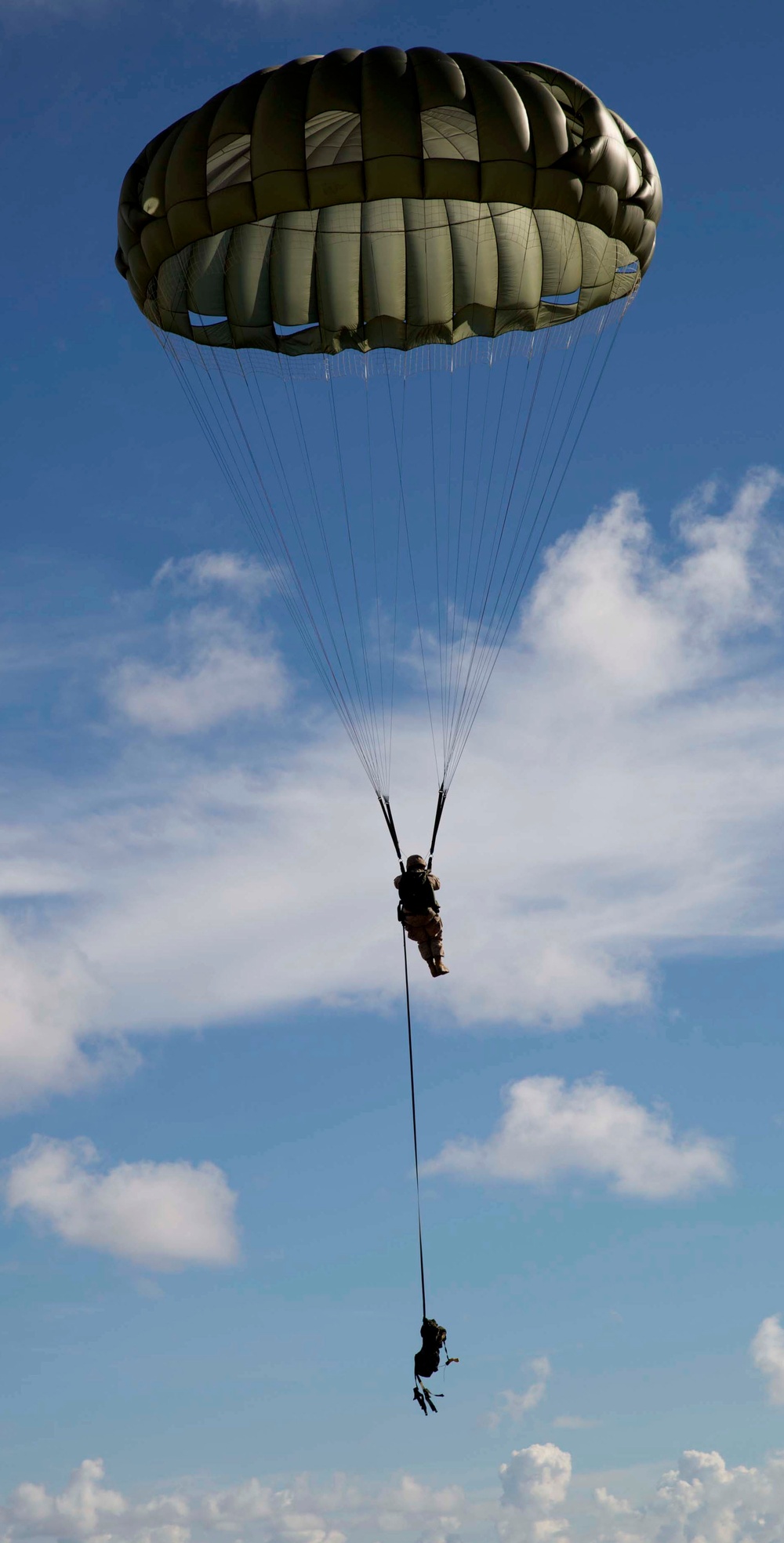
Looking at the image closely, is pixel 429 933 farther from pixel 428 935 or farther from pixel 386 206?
pixel 386 206

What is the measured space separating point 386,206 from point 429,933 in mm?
10449

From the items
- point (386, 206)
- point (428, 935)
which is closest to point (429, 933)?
point (428, 935)

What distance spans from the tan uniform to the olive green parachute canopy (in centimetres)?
871

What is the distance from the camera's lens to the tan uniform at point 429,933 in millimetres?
21328

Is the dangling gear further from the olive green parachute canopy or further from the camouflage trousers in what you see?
the olive green parachute canopy

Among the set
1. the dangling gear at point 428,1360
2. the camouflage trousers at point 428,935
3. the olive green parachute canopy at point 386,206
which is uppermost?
the olive green parachute canopy at point 386,206

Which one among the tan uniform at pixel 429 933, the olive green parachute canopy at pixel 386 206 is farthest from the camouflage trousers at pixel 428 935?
the olive green parachute canopy at pixel 386 206

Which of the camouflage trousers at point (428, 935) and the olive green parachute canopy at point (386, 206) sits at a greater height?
the olive green parachute canopy at point (386, 206)

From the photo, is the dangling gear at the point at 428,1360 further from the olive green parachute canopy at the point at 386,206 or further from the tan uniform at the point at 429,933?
the olive green parachute canopy at the point at 386,206

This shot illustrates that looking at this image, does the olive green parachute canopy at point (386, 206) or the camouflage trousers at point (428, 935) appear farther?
the camouflage trousers at point (428, 935)

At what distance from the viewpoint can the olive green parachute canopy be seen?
20672 millimetres

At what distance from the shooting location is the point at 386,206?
23.6m

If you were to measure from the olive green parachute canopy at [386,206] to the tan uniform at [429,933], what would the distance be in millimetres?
8715

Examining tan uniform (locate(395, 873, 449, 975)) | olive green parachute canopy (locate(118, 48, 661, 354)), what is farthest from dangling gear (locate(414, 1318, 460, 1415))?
olive green parachute canopy (locate(118, 48, 661, 354))
